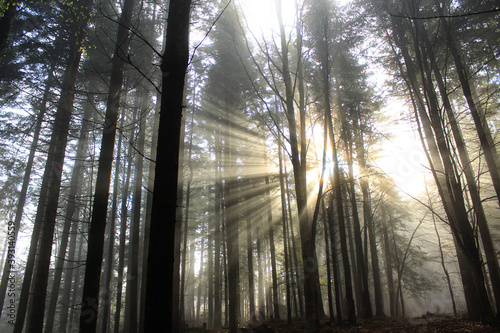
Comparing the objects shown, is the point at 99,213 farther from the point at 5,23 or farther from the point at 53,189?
the point at 5,23

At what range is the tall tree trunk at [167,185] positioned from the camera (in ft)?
7.19

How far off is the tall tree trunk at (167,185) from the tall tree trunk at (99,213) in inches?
76.8

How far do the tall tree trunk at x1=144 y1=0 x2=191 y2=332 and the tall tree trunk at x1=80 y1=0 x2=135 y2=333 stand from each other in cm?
195

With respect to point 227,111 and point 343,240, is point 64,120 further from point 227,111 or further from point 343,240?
point 343,240

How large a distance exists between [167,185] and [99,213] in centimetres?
389

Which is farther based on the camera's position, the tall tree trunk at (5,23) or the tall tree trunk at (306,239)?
the tall tree trunk at (5,23)

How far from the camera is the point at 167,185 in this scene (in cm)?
248

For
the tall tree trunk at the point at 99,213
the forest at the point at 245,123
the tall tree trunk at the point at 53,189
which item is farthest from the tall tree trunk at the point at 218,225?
the tall tree trunk at the point at 99,213

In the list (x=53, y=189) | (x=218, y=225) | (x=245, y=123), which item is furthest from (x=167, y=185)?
(x=218, y=225)

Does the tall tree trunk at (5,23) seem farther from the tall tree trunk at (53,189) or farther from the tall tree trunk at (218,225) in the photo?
the tall tree trunk at (218,225)

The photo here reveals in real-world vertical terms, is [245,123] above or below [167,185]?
above

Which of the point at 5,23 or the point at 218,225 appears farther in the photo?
the point at 218,225

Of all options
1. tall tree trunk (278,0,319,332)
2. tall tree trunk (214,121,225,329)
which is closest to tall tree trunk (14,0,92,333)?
tall tree trunk (278,0,319,332)

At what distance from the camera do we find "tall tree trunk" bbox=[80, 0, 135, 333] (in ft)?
15.9
